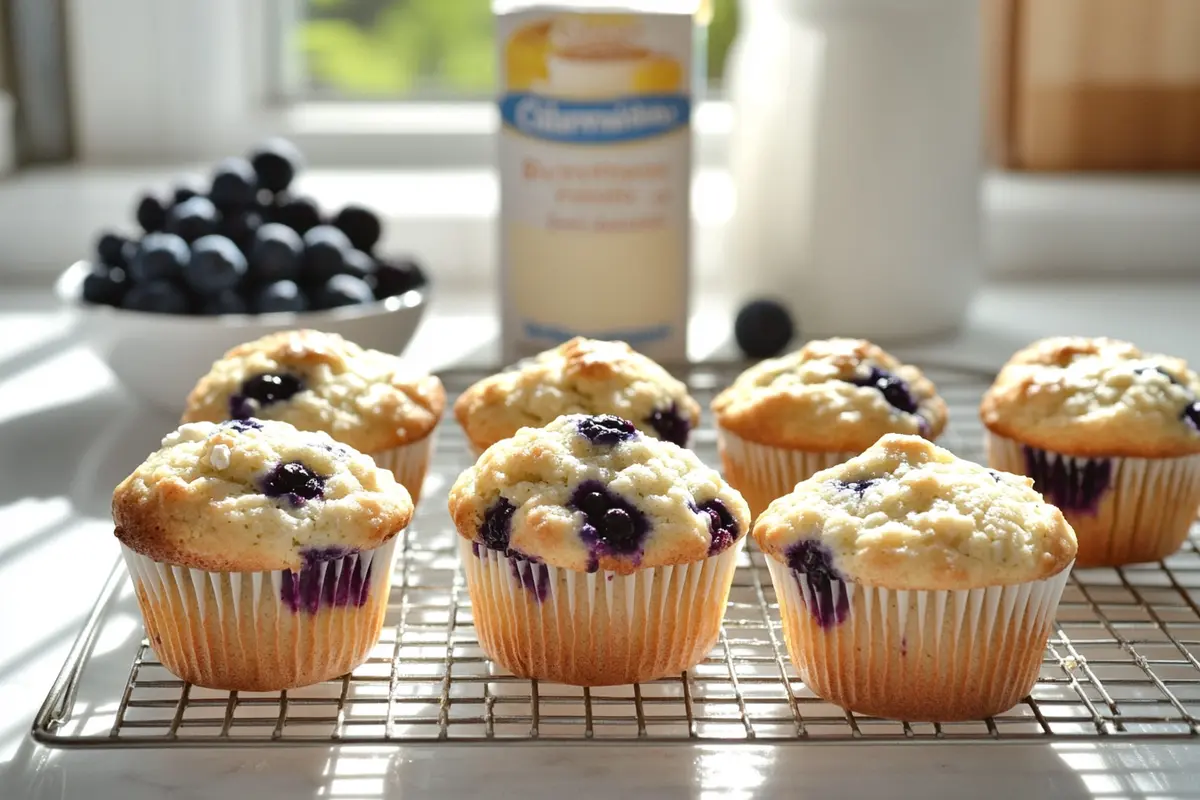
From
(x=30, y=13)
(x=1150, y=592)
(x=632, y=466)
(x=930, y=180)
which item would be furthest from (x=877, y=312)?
(x=30, y=13)

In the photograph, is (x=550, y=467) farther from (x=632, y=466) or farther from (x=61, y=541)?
(x=61, y=541)

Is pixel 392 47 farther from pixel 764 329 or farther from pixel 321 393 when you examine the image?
pixel 321 393

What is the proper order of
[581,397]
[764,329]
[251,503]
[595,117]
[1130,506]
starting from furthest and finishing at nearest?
1. [764,329]
2. [595,117]
3. [581,397]
4. [1130,506]
5. [251,503]

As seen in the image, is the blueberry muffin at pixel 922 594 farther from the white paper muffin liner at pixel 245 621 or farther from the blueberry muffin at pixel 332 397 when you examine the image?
the blueberry muffin at pixel 332 397

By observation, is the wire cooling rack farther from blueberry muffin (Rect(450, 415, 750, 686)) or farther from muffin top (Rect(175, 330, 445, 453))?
muffin top (Rect(175, 330, 445, 453))

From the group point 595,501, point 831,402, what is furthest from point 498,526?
point 831,402

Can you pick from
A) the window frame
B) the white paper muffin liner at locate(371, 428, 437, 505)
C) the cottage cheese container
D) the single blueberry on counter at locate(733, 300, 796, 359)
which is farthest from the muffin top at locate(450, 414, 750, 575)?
the window frame
